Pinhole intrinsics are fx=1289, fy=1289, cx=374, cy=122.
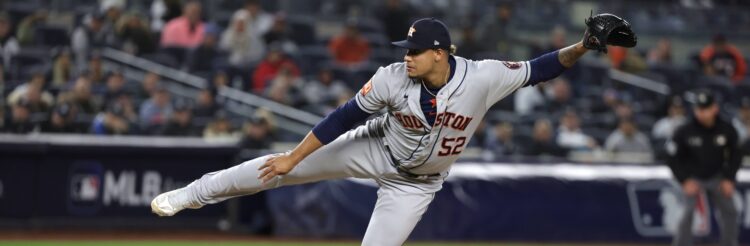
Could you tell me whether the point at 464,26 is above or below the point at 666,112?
above

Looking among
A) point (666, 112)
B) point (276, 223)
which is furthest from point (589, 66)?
point (276, 223)

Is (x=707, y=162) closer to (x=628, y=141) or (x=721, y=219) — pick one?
(x=721, y=219)

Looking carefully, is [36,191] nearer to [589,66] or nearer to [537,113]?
[537,113]

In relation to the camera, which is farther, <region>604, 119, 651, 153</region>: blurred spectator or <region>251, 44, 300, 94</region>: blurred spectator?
<region>251, 44, 300, 94</region>: blurred spectator

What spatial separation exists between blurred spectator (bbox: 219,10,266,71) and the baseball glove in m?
9.79

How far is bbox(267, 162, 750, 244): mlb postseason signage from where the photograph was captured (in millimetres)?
14109

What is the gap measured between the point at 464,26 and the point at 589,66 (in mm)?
2351

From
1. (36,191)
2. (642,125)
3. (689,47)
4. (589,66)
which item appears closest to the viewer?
(36,191)

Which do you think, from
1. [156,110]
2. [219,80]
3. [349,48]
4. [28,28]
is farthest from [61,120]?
[349,48]

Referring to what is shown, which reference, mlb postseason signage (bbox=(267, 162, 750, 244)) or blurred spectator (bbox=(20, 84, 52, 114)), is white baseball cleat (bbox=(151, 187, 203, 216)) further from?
blurred spectator (bbox=(20, 84, 52, 114))

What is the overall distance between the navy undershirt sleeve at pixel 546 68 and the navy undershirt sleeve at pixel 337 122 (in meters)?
1.06

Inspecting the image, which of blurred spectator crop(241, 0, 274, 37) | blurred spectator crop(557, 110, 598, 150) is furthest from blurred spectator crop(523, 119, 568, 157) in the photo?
blurred spectator crop(241, 0, 274, 37)

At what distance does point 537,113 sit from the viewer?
17.6 meters

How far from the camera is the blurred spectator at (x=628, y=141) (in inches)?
642
